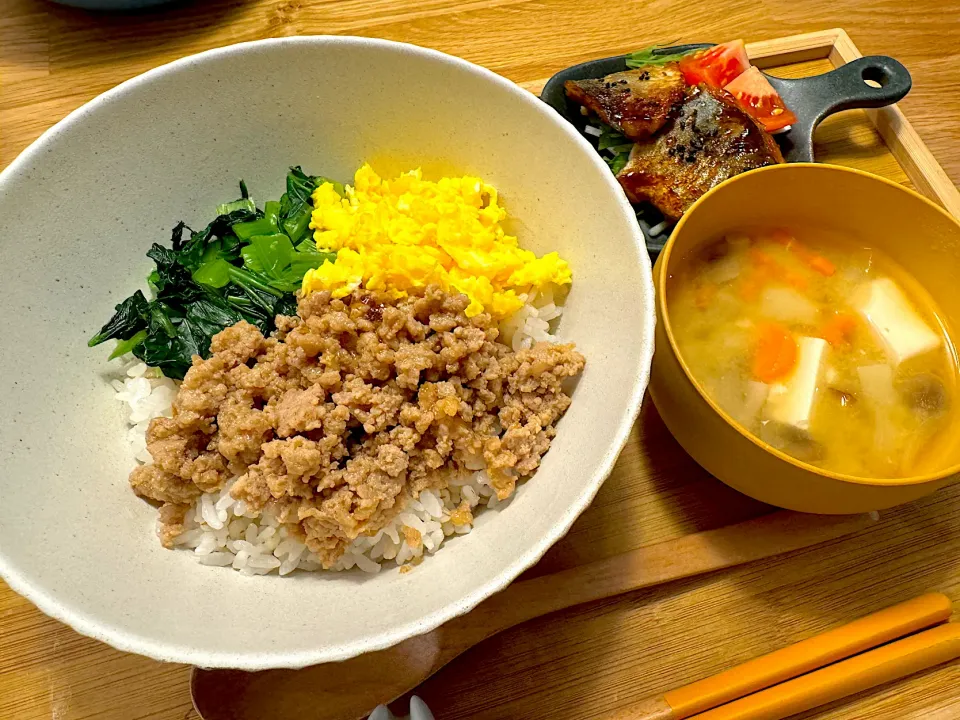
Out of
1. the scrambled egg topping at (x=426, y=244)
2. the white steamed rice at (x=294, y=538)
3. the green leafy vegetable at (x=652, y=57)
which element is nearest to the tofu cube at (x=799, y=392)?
the scrambled egg topping at (x=426, y=244)

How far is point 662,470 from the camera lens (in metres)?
1.99

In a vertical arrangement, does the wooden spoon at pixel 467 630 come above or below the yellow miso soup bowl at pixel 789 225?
below

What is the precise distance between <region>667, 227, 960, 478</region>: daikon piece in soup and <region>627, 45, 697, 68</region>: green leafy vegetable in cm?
95

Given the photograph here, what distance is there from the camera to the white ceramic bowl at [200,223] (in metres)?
1.43

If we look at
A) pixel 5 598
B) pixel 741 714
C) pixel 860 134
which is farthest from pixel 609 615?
pixel 860 134

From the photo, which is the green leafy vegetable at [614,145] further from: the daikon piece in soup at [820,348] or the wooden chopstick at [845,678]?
the wooden chopstick at [845,678]

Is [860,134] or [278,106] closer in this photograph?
[278,106]

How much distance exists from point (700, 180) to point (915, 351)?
34.2 inches

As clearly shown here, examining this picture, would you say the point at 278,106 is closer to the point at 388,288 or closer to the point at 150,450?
the point at 388,288

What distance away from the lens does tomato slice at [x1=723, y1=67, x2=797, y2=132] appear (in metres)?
2.45

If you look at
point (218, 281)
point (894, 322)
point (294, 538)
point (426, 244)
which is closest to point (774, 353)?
point (894, 322)

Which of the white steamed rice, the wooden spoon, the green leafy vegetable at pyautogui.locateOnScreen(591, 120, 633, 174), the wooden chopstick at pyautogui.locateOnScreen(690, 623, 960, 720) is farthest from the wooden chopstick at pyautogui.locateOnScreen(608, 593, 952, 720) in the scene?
the green leafy vegetable at pyautogui.locateOnScreen(591, 120, 633, 174)

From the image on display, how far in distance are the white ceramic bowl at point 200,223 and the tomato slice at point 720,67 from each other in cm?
114

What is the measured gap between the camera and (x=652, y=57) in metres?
2.61
